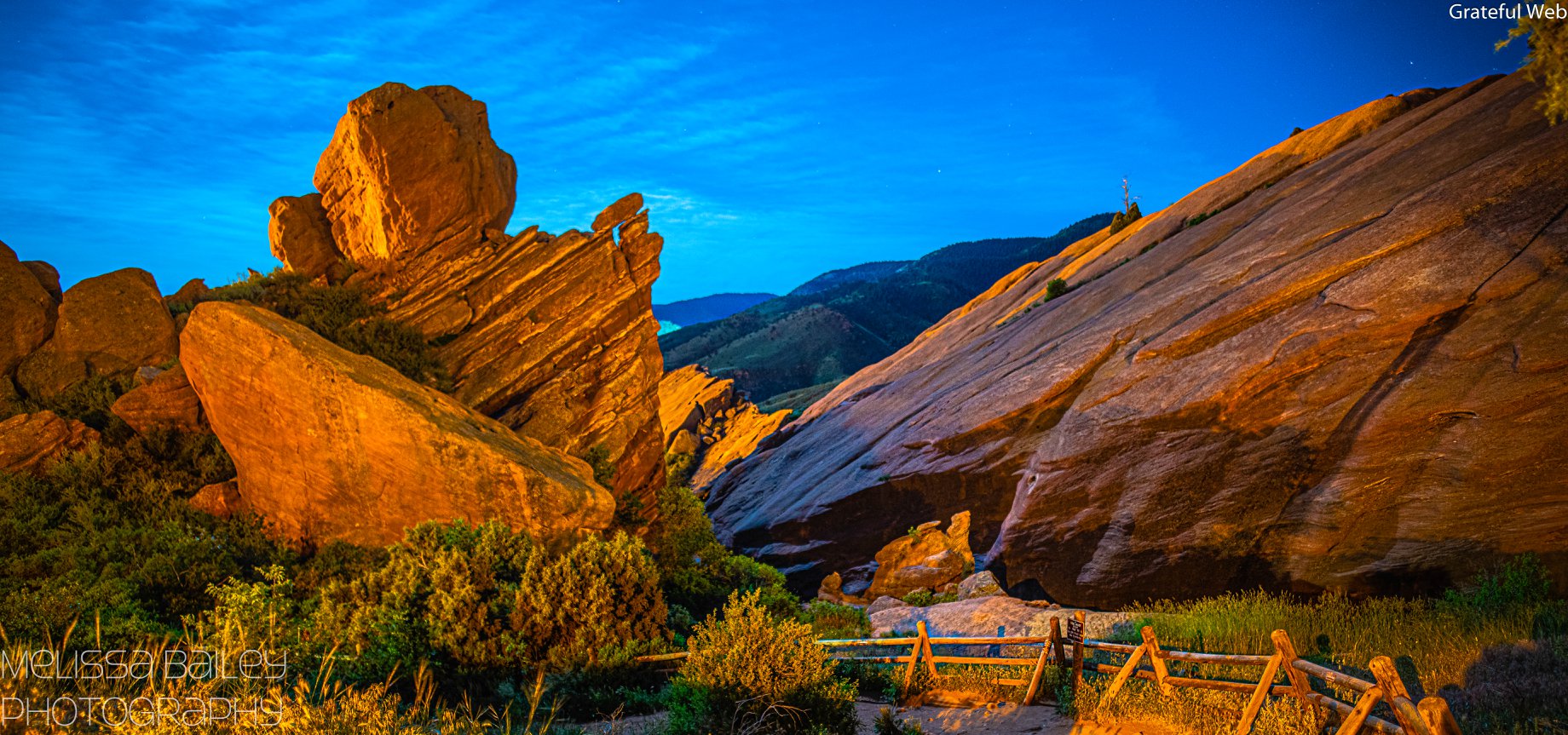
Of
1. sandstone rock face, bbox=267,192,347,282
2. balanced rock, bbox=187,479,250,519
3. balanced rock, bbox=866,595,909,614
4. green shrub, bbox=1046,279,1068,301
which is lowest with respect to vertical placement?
balanced rock, bbox=866,595,909,614

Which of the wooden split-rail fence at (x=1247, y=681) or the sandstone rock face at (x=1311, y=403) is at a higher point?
the sandstone rock face at (x=1311, y=403)

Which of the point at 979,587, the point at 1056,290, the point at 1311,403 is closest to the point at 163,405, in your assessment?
the point at 979,587

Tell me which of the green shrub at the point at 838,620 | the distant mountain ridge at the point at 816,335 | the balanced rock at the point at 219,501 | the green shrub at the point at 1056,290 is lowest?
the green shrub at the point at 838,620

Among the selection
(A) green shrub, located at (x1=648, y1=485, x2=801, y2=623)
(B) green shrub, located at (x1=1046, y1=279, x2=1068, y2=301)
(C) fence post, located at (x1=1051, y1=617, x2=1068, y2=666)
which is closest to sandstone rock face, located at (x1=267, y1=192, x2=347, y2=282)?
(A) green shrub, located at (x1=648, y1=485, x2=801, y2=623)

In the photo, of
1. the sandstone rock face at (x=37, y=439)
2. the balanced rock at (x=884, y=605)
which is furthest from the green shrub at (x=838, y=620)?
the sandstone rock face at (x=37, y=439)

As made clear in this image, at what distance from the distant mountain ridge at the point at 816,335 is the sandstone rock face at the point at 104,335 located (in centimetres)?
6120

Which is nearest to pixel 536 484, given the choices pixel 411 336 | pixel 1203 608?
pixel 411 336

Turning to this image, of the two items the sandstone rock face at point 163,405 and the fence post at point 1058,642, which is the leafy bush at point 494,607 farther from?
the sandstone rock face at point 163,405

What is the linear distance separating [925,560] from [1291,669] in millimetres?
17019

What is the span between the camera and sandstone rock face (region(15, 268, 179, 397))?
1802 cm

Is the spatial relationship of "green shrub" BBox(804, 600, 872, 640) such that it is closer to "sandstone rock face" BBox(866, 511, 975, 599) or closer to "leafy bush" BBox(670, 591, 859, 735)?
"sandstone rock face" BBox(866, 511, 975, 599)

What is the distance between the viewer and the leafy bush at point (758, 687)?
31.9 ft

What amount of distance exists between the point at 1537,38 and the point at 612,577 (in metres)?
16.9

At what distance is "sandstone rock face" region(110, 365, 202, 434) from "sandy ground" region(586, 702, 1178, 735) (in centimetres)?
1368
